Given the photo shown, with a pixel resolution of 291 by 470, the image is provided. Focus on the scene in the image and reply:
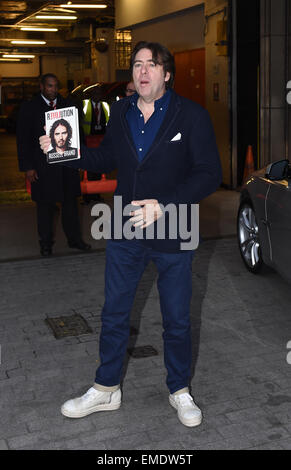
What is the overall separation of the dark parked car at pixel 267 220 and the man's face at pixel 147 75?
228cm

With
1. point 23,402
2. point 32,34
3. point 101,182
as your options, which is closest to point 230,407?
point 23,402

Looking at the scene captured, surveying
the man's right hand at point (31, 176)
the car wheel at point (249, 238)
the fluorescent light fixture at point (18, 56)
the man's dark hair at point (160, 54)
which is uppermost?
the fluorescent light fixture at point (18, 56)

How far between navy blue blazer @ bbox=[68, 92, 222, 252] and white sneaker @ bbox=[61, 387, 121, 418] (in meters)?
0.94

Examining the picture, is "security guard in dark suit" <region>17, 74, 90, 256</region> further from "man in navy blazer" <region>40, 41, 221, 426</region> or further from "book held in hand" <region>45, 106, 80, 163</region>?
"book held in hand" <region>45, 106, 80, 163</region>

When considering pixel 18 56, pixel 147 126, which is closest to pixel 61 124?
pixel 147 126

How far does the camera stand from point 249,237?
282 inches

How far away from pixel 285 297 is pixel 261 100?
6.80 m

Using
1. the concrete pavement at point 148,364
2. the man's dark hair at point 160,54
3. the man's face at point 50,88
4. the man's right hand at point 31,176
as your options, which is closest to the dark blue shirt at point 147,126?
the man's dark hair at point 160,54

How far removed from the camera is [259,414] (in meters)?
4.03

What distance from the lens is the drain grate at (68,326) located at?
18.0ft

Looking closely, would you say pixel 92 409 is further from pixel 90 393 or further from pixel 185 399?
pixel 185 399

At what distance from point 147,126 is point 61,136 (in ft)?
Result: 1.52

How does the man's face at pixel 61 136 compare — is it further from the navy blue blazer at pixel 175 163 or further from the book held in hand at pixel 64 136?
the navy blue blazer at pixel 175 163

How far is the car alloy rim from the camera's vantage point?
7023 millimetres
